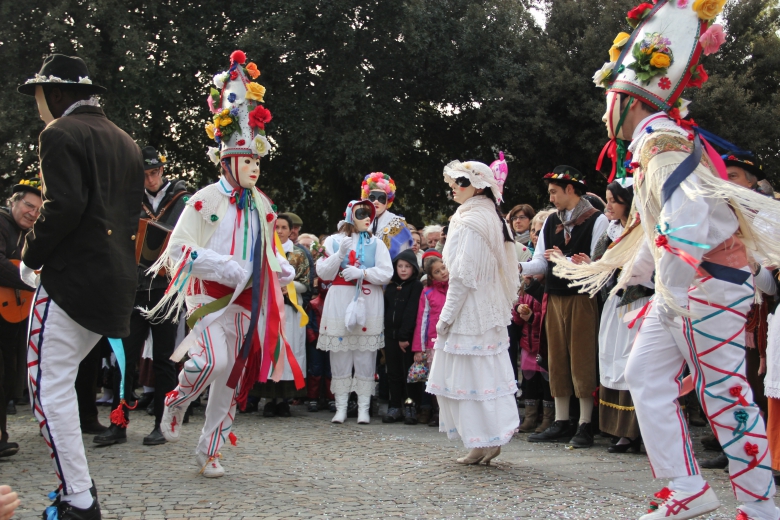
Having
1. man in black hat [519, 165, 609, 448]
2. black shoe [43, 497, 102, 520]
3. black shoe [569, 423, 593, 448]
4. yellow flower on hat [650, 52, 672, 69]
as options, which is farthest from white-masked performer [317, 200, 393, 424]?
yellow flower on hat [650, 52, 672, 69]

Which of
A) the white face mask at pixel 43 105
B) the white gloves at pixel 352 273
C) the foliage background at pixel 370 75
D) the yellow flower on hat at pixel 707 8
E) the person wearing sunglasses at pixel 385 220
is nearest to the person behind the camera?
the yellow flower on hat at pixel 707 8

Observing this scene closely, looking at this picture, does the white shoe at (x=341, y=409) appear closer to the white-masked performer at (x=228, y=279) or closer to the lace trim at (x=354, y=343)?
the lace trim at (x=354, y=343)

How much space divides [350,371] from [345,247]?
52.3 inches

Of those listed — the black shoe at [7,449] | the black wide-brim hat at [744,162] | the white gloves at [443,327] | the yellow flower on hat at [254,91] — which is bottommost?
the black shoe at [7,449]

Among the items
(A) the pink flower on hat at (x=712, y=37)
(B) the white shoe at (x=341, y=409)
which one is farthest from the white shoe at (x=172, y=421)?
(A) the pink flower on hat at (x=712, y=37)

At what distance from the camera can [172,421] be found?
18.9 feet

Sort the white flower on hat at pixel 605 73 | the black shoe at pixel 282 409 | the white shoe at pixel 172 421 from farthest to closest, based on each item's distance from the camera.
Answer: the black shoe at pixel 282 409 < the white shoe at pixel 172 421 < the white flower on hat at pixel 605 73

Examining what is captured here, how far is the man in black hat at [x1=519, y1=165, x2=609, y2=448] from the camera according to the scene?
708 centimetres

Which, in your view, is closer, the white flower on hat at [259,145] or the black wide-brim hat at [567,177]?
the white flower on hat at [259,145]

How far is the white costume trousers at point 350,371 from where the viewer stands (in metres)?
8.53

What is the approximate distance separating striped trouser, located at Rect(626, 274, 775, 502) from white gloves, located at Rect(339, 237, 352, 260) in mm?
4702

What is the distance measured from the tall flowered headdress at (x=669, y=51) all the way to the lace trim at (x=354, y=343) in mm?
4630

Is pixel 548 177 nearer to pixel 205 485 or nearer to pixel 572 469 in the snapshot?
pixel 572 469

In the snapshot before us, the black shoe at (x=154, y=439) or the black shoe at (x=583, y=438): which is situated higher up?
the black shoe at (x=583, y=438)
